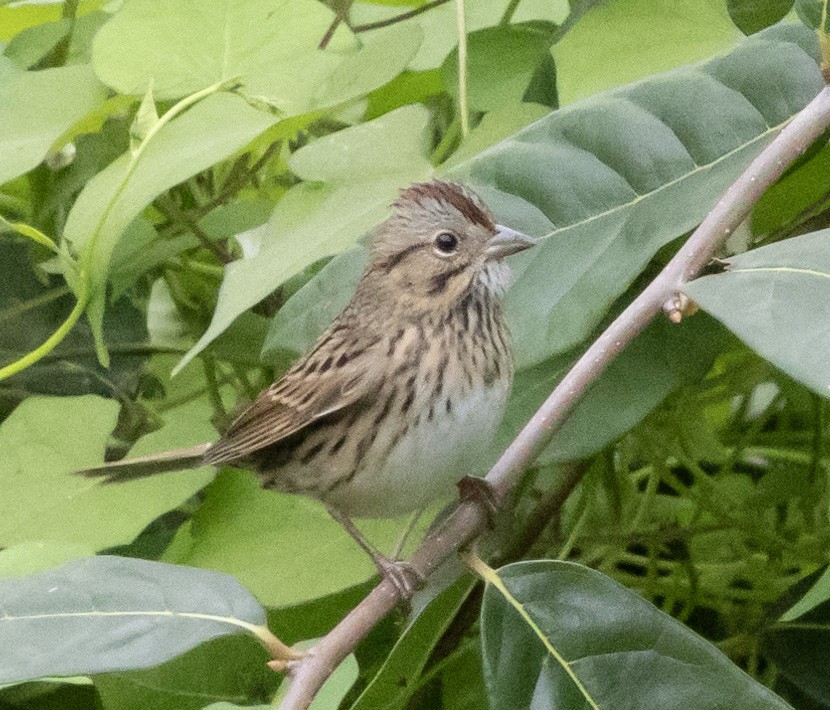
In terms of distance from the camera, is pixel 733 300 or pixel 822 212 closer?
pixel 733 300

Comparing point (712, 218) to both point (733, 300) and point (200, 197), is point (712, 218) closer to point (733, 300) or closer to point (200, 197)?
point (733, 300)

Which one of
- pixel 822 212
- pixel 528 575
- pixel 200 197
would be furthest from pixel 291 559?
pixel 822 212

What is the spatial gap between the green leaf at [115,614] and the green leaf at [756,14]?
73 centimetres

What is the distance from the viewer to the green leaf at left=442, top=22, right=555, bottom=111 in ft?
3.69

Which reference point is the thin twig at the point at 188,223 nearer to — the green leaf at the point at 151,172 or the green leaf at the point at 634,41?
the green leaf at the point at 151,172

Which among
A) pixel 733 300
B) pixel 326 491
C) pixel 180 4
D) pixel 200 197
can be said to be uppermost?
pixel 180 4

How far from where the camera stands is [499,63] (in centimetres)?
113

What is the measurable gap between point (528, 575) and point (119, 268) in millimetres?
612

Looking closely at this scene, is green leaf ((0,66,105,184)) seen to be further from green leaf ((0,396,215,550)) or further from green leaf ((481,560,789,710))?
green leaf ((481,560,789,710))

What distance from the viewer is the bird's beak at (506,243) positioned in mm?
974

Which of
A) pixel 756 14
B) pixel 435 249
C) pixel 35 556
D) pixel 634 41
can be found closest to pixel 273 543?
pixel 35 556

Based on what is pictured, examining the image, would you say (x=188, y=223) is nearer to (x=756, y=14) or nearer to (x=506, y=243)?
(x=506, y=243)

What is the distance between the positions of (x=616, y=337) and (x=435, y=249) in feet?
1.74

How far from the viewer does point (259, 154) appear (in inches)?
51.8
